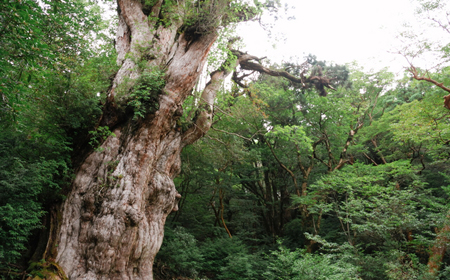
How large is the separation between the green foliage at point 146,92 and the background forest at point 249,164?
0.62 metres

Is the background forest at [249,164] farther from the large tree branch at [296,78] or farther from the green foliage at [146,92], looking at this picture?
the green foliage at [146,92]

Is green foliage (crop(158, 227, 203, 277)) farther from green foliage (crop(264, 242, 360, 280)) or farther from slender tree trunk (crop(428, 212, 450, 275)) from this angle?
slender tree trunk (crop(428, 212, 450, 275))

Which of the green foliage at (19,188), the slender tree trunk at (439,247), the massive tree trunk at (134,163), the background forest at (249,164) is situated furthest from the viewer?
the slender tree trunk at (439,247)

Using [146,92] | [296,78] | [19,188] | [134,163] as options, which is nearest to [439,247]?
[296,78]

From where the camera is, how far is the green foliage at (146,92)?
14.7 ft

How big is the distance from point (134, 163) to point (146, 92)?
4.07 ft

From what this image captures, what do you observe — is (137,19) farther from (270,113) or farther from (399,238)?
(399,238)

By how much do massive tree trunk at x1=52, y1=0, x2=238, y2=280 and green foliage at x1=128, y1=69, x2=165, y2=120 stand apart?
0.13 metres

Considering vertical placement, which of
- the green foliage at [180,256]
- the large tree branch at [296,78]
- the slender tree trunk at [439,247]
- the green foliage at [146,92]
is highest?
the large tree branch at [296,78]

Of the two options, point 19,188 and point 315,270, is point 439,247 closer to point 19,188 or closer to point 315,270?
point 315,270

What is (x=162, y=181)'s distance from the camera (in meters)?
4.96

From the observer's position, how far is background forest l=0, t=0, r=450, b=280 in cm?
347

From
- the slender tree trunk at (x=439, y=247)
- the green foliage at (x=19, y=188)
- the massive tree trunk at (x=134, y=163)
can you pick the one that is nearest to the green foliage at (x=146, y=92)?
the massive tree trunk at (x=134, y=163)

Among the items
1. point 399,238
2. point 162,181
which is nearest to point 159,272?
point 162,181
